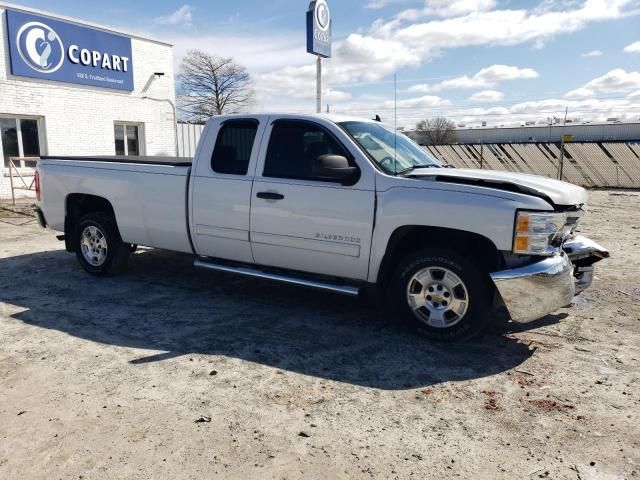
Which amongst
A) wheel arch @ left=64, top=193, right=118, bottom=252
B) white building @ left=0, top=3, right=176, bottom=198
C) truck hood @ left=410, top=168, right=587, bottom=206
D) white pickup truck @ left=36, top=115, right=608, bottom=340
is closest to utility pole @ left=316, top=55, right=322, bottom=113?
white building @ left=0, top=3, right=176, bottom=198

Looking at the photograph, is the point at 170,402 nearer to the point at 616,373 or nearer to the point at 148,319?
the point at 148,319

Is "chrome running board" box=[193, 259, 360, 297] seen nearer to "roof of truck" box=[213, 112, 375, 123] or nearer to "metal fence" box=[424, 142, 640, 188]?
"roof of truck" box=[213, 112, 375, 123]

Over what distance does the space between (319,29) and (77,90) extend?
25.9ft

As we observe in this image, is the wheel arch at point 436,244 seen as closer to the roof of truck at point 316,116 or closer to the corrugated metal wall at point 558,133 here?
the roof of truck at point 316,116

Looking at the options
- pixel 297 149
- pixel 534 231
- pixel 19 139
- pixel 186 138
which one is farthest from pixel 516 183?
pixel 186 138

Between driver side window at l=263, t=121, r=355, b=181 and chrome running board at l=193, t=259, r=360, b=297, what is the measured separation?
974 millimetres

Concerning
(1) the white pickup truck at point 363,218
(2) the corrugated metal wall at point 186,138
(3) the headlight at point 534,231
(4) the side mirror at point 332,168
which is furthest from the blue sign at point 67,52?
(3) the headlight at point 534,231

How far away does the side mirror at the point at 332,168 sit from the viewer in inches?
178

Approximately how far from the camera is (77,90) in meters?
16.7

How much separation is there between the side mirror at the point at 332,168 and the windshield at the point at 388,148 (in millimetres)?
362

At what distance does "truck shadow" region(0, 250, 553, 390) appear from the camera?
414cm

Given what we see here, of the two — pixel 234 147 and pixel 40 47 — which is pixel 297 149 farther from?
pixel 40 47

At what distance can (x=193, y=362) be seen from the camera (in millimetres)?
4145

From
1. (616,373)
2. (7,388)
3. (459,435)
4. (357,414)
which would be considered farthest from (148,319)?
(616,373)
